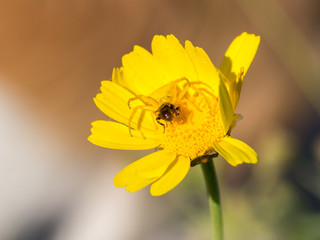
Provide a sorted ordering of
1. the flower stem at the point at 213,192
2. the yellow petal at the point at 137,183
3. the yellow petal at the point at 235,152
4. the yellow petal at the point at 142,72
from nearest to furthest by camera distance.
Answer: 1. the yellow petal at the point at 235,152
2. the yellow petal at the point at 137,183
3. the flower stem at the point at 213,192
4. the yellow petal at the point at 142,72

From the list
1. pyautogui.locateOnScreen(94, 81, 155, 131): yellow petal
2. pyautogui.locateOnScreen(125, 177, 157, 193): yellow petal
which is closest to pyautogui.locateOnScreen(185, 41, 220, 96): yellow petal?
pyautogui.locateOnScreen(94, 81, 155, 131): yellow petal

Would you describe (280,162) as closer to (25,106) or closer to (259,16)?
(259,16)

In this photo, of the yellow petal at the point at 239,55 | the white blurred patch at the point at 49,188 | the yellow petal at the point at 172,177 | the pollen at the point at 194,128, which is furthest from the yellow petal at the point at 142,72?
the white blurred patch at the point at 49,188

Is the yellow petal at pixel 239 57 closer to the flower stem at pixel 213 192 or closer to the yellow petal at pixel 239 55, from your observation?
the yellow petal at pixel 239 55

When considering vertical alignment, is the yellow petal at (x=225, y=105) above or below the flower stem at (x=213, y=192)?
above

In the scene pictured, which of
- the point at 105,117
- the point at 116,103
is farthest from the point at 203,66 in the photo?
the point at 105,117

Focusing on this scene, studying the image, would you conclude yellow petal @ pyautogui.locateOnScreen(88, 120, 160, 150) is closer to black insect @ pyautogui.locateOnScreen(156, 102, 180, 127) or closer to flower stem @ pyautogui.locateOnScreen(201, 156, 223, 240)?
black insect @ pyautogui.locateOnScreen(156, 102, 180, 127)
